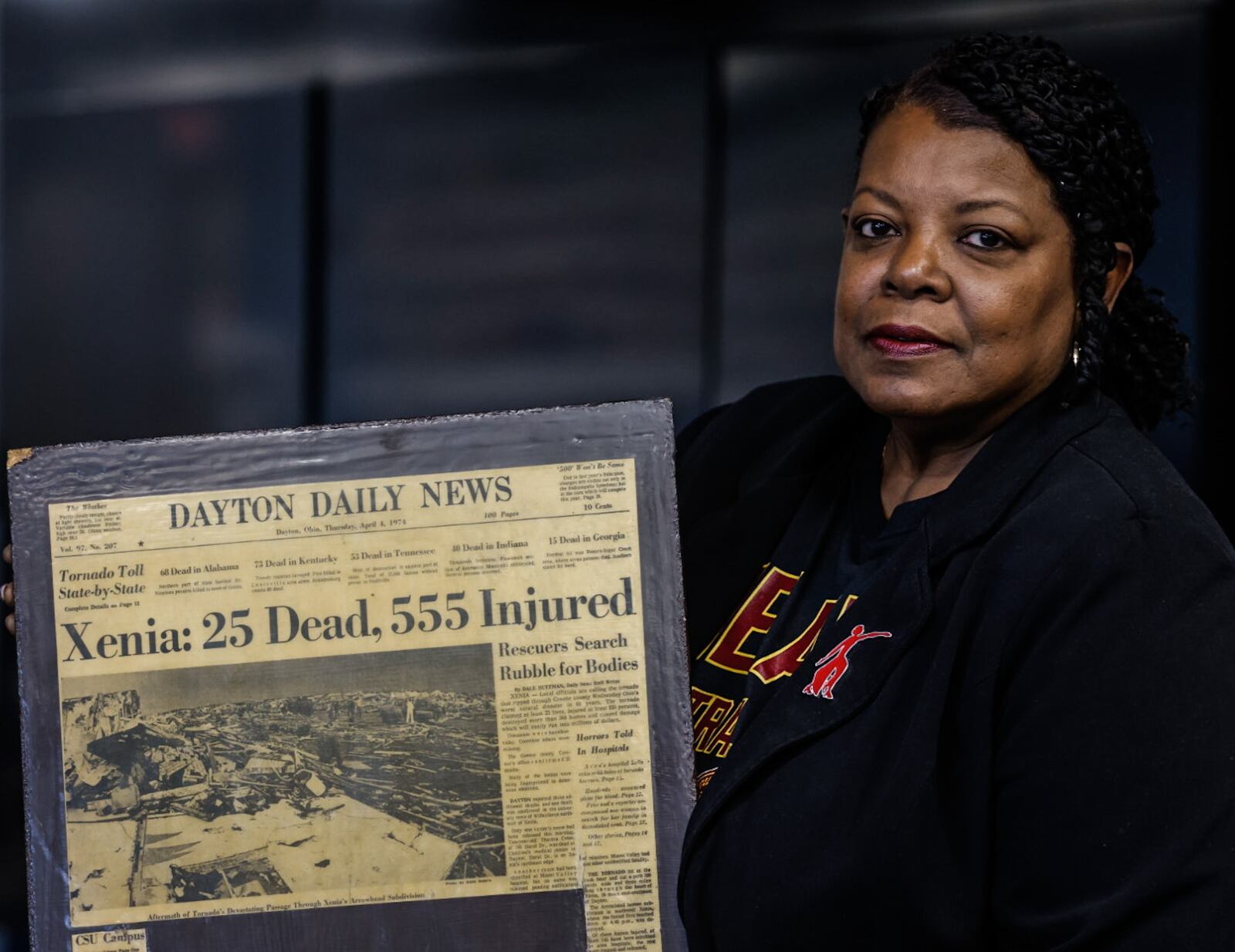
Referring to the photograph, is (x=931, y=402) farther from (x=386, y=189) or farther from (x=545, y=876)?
(x=386, y=189)

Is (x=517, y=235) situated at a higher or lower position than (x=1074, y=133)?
higher

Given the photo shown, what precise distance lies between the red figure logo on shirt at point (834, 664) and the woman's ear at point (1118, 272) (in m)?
0.38

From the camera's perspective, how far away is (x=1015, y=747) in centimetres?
100

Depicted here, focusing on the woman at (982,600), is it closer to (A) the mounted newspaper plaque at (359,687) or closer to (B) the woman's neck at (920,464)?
(B) the woman's neck at (920,464)

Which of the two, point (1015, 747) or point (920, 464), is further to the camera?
→ point (920, 464)

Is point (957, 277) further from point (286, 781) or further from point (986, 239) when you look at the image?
point (286, 781)

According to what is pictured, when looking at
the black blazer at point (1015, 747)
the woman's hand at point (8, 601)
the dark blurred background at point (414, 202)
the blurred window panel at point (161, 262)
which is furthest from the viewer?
the blurred window panel at point (161, 262)

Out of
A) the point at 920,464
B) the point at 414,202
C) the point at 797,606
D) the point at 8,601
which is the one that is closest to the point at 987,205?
the point at 920,464

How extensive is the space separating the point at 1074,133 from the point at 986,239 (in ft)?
0.38

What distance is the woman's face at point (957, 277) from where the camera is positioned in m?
1.15

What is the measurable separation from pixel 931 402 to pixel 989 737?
319 millimetres

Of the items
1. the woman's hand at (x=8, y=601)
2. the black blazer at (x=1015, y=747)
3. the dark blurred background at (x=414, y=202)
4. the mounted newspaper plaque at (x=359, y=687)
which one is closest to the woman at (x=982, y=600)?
the black blazer at (x=1015, y=747)

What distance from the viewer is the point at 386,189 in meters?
2.41

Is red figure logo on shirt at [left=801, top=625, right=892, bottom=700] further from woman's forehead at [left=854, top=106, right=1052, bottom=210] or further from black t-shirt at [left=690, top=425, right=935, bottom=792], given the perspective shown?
woman's forehead at [left=854, top=106, right=1052, bottom=210]
